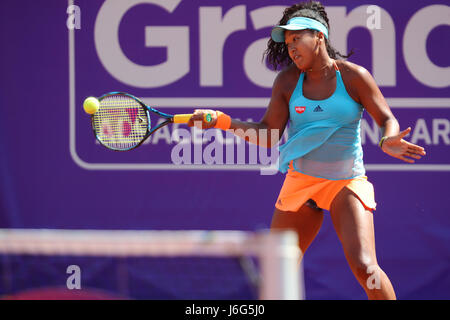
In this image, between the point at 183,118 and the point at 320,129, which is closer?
the point at 320,129

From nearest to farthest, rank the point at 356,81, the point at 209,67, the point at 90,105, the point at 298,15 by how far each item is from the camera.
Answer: the point at 356,81
the point at 298,15
the point at 90,105
the point at 209,67

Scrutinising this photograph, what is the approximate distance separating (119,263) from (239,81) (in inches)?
62.4

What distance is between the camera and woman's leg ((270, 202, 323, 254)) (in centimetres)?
345

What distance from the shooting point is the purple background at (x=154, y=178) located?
4.73 m

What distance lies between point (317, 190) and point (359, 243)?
1.20 ft

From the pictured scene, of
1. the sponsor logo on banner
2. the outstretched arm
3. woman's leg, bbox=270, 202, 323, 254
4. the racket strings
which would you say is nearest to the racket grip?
the outstretched arm

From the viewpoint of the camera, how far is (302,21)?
3479 millimetres

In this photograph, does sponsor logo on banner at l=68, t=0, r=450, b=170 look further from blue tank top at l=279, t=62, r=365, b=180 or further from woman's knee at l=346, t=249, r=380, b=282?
woman's knee at l=346, t=249, r=380, b=282

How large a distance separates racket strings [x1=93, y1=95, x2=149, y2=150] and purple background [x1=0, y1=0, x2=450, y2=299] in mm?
895

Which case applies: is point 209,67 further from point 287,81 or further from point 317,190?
point 317,190

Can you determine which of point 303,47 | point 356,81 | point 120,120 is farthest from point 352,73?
point 120,120

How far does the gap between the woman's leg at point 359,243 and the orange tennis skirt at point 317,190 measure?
0.05 meters

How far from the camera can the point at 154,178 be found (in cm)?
482

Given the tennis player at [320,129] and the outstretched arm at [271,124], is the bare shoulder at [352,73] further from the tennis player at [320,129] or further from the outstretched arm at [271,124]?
the outstretched arm at [271,124]
